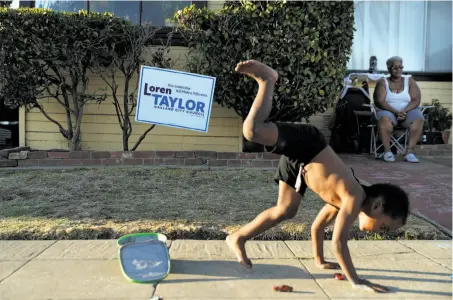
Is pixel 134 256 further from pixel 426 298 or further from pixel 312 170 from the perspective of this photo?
pixel 426 298

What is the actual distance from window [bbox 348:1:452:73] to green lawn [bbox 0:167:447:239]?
4.60 m

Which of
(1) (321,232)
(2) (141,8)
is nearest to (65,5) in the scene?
(2) (141,8)

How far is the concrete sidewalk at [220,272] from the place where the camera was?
9.64 feet

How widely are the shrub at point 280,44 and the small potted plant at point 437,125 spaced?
9.87 feet

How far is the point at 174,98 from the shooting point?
21.5 feet

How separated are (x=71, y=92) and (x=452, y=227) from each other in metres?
5.56

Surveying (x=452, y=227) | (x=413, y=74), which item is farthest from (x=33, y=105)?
(x=413, y=74)

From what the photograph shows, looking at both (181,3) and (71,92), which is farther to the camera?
(181,3)

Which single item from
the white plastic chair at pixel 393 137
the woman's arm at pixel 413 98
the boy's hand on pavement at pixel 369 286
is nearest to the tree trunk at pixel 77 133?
the white plastic chair at pixel 393 137

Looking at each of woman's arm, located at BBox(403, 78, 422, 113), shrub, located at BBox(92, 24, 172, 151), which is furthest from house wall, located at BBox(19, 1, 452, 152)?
woman's arm, located at BBox(403, 78, 422, 113)

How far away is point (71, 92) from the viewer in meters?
6.88

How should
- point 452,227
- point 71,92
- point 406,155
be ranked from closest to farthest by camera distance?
1. point 452,227
2. point 71,92
3. point 406,155

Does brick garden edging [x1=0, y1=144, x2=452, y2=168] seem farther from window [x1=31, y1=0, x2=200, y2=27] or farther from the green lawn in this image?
window [x1=31, y1=0, x2=200, y2=27]

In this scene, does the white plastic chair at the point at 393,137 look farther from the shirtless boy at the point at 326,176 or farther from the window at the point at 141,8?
the shirtless boy at the point at 326,176
